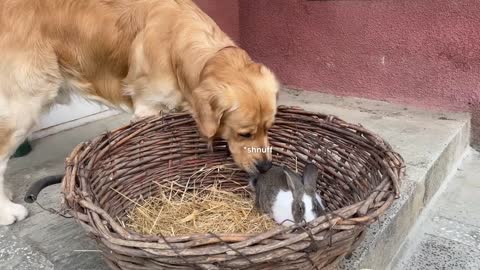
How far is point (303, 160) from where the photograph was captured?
8.63ft

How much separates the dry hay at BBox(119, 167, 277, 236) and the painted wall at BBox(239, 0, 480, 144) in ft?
6.76

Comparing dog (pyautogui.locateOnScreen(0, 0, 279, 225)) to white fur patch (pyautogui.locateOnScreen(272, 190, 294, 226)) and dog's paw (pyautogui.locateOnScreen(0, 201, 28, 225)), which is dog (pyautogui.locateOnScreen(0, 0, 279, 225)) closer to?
dog's paw (pyautogui.locateOnScreen(0, 201, 28, 225))

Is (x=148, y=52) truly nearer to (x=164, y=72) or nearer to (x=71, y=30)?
(x=164, y=72)

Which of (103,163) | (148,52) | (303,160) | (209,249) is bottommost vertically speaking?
(303,160)

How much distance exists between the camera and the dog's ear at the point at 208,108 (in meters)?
2.29

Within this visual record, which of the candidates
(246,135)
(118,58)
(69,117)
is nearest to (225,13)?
(69,117)

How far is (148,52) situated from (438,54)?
2.43 meters

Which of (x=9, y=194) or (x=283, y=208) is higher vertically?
(x=283, y=208)

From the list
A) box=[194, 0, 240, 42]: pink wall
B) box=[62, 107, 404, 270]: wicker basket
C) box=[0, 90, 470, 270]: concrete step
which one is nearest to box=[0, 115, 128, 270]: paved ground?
box=[0, 90, 470, 270]: concrete step

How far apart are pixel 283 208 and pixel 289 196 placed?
0.21ft

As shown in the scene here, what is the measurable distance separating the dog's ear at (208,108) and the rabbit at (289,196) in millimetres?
371

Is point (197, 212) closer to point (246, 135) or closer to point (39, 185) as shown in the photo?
point (246, 135)

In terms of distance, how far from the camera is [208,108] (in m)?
2.30

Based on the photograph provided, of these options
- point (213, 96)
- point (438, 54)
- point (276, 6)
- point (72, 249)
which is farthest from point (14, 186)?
point (438, 54)
